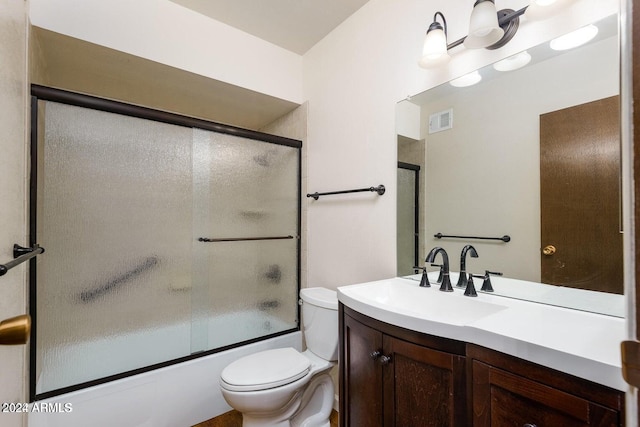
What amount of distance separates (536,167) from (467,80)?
1.57 ft

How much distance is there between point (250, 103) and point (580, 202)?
6.76 ft

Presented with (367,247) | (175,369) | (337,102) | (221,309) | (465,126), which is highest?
(337,102)

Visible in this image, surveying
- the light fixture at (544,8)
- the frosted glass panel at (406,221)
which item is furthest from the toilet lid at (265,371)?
the light fixture at (544,8)

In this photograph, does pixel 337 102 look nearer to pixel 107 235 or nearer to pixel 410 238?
pixel 410 238

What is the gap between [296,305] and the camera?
2174mm

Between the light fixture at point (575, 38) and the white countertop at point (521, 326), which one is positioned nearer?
the white countertop at point (521, 326)

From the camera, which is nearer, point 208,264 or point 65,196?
point 65,196

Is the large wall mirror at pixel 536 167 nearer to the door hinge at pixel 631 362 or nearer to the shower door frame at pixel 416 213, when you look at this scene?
the shower door frame at pixel 416 213

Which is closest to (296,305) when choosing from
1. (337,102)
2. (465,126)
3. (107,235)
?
(107,235)

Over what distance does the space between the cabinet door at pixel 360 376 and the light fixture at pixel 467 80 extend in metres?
1.11

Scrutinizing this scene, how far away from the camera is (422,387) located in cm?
86

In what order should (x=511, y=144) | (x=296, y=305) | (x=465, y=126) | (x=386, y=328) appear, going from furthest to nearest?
(x=296, y=305)
(x=465, y=126)
(x=511, y=144)
(x=386, y=328)

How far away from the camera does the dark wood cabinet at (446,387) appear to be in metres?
0.60

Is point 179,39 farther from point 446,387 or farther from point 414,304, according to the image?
point 446,387
